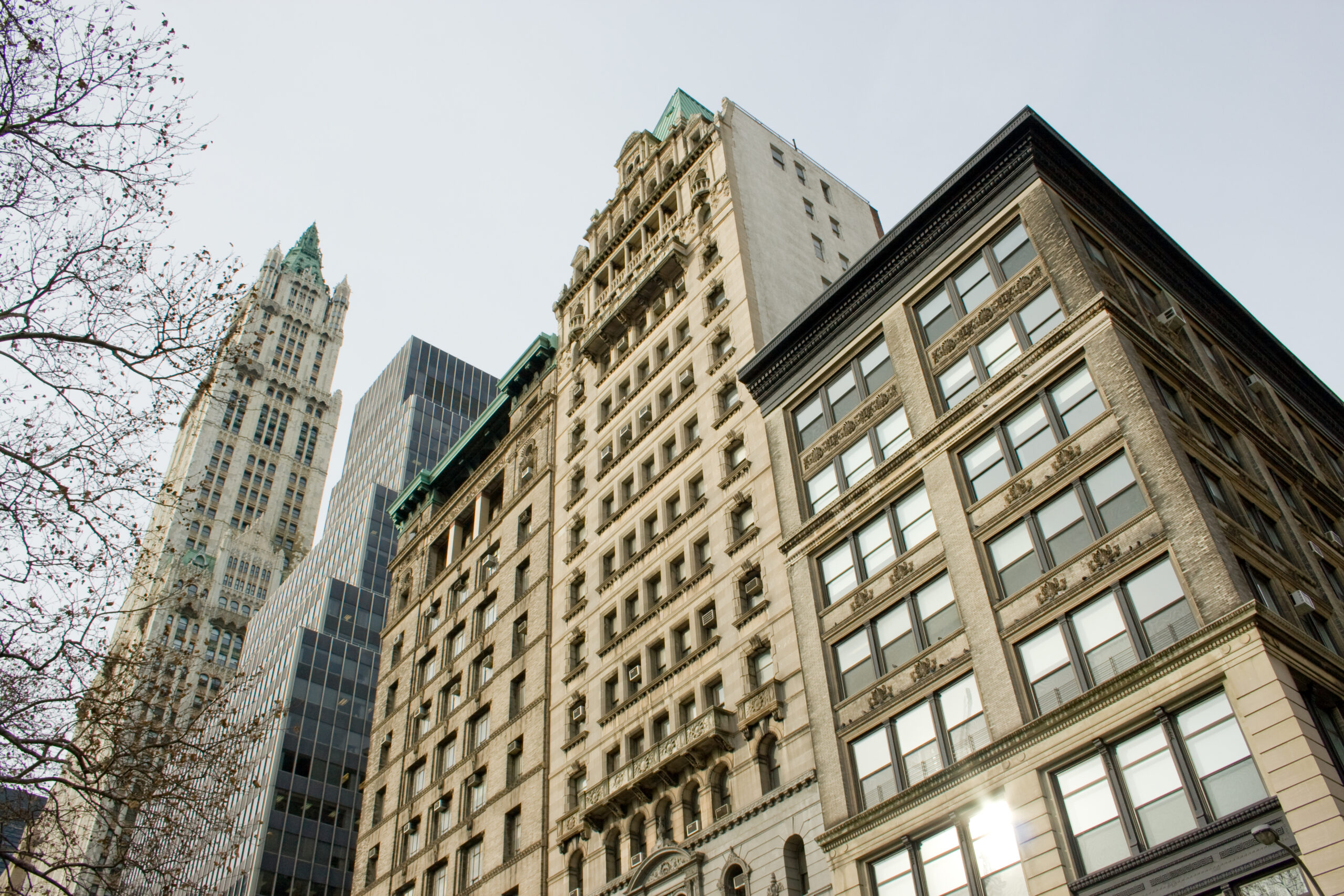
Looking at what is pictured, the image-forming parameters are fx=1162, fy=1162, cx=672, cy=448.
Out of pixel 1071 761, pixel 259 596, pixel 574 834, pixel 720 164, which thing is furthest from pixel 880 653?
pixel 259 596

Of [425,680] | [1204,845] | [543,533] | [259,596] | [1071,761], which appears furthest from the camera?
[259,596]

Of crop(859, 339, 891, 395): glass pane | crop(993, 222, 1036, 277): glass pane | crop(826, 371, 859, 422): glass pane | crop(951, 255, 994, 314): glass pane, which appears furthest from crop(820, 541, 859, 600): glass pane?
crop(993, 222, 1036, 277): glass pane

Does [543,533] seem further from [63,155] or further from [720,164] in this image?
[63,155]

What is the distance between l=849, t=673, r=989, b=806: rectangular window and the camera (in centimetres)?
2978

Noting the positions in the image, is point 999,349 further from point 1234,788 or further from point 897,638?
point 1234,788

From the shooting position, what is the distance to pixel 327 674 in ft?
359

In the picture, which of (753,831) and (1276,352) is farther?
(1276,352)

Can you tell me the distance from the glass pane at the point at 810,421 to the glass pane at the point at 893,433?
3.33 m

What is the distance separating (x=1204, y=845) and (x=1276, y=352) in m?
26.5

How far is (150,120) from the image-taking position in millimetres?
21125

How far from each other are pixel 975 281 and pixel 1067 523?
34.3ft

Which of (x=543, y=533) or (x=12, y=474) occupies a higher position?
(x=543, y=533)

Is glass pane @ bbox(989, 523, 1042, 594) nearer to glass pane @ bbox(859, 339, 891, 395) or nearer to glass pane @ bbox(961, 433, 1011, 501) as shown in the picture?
glass pane @ bbox(961, 433, 1011, 501)

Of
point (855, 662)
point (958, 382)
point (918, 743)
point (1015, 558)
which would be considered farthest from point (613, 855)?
point (958, 382)
